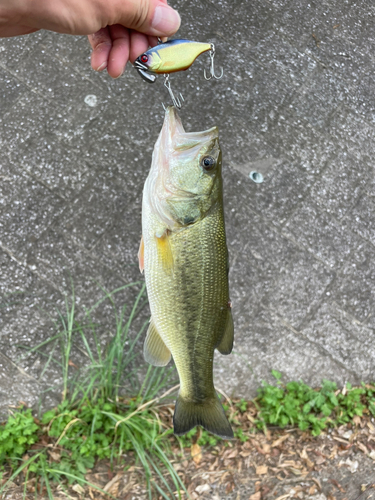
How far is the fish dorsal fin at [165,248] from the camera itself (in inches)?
79.1

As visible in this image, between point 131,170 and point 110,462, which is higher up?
point 131,170

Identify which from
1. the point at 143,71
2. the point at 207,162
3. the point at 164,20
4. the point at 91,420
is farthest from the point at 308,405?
the point at 164,20

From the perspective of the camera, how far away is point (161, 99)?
11.3ft

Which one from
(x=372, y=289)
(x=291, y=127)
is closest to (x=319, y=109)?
(x=291, y=127)

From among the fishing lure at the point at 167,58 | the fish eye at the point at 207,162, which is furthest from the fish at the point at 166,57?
the fish eye at the point at 207,162

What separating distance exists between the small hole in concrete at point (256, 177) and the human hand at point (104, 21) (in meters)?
1.50

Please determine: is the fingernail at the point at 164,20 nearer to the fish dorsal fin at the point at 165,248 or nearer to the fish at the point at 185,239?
the fish at the point at 185,239

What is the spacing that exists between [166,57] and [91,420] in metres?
2.52

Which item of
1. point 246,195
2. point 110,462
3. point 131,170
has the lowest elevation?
point 110,462

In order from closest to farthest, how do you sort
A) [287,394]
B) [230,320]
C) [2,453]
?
[230,320]
[2,453]
[287,394]

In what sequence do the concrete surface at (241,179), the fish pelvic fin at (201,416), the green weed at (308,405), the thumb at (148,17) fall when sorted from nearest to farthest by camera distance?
the thumb at (148,17), the fish pelvic fin at (201,416), the concrete surface at (241,179), the green weed at (308,405)

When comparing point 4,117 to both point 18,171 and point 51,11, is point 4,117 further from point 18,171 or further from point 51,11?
point 51,11

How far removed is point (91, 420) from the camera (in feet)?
10.1

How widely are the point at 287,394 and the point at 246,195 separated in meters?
1.70
